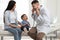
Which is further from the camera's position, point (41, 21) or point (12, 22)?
point (12, 22)

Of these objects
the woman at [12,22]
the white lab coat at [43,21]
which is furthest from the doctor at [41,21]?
the woman at [12,22]

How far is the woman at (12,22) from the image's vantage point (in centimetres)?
514

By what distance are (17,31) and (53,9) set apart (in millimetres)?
3159

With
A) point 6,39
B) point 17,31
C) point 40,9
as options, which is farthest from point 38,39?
point 6,39

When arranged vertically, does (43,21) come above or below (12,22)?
above

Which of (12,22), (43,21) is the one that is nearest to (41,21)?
(43,21)

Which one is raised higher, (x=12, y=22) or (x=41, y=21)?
(x=41, y=21)

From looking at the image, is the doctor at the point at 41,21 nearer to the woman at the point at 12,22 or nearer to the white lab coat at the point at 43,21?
the white lab coat at the point at 43,21

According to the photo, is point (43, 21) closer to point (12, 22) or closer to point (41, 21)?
point (41, 21)

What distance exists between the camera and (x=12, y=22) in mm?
5234

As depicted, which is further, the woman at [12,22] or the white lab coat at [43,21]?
the woman at [12,22]

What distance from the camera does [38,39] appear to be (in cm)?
434

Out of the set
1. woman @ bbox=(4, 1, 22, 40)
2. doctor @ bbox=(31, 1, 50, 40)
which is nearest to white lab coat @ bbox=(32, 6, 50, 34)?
doctor @ bbox=(31, 1, 50, 40)

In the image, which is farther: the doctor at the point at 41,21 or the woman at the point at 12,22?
the woman at the point at 12,22
